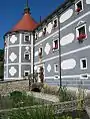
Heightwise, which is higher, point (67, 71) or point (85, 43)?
point (85, 43)

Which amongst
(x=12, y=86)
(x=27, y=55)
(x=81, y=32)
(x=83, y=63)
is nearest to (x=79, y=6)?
(x=81, y=32)

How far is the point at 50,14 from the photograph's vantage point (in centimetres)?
2231

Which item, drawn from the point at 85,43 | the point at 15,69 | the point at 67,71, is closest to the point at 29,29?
the point at 15,69

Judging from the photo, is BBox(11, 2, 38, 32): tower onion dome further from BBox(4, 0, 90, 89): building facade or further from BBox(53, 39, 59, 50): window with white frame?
BBox(53, 39, 59, 50): window with white frame

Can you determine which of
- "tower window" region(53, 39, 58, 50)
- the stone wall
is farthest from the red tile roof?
"tower window" region(53, 39, 58, 50)

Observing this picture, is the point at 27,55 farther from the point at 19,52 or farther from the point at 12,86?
the point at 12,86

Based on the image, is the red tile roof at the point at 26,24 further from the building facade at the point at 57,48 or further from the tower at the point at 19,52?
the building facade at the point at 57,48

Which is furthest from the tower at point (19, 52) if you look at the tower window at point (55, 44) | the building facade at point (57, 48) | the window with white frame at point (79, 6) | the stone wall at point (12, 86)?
the window with white frame at point (79, 6)

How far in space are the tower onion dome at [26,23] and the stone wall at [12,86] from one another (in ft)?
24.4

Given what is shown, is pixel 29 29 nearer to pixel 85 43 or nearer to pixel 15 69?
pixel 15 69

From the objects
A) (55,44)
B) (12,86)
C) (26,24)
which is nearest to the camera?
(55,44)

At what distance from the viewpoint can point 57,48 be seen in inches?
813

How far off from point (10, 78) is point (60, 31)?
10991mm

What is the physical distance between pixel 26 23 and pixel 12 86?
9.66 meters
